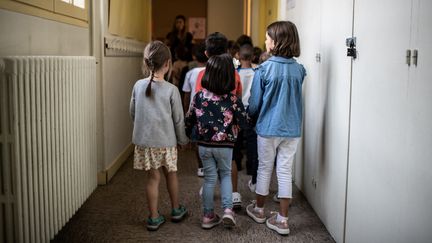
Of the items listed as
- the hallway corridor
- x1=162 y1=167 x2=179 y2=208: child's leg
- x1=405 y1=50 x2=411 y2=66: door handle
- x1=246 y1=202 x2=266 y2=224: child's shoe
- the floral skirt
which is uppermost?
x1=405 y1=50 x2=411 y2=66: door handle

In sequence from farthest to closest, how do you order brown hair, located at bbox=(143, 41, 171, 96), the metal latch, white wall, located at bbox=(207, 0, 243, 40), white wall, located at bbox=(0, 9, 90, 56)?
white wall, located at bbox=(207, 0, 243, 40) → brown hair, located at bbox=(143, 41, 171, 96) → the metal latch → white wall, located at bbox=(0, 9, 90, 56)

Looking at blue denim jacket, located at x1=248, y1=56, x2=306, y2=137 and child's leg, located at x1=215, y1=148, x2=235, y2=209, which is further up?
blue denim jacket, located at x1=248, y1=56, x2=306, y2=137

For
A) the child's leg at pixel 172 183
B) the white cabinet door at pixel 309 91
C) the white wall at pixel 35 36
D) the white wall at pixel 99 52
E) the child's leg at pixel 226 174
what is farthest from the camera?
the white cabinet door at pixel 309 91

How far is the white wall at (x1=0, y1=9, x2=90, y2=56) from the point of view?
6.84ft

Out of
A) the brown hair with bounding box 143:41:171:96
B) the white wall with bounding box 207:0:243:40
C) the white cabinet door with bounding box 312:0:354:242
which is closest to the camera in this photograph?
the white cabinet door with bounding box 312:0:354:242

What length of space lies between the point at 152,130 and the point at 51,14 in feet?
2.99

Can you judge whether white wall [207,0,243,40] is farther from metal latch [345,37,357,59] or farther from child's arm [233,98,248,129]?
metal latch [345,37,357,59]

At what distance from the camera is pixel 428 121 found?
1.57 metres

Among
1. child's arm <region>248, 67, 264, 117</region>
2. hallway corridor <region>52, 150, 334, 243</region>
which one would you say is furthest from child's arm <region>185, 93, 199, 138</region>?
hallway corridor <region>52, 150, 334, 243</region>

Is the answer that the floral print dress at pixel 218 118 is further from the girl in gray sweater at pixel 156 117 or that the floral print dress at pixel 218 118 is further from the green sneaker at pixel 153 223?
the green sneaker at pixel 153 223

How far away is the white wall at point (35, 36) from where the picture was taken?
2.09 metres

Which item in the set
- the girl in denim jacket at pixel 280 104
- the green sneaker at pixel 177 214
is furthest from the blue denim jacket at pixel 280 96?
the green sneaker at pixel 177 214

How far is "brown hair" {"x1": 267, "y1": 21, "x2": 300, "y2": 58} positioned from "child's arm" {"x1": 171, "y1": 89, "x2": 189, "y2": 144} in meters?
0.69

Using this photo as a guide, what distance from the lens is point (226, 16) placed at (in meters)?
8.30
